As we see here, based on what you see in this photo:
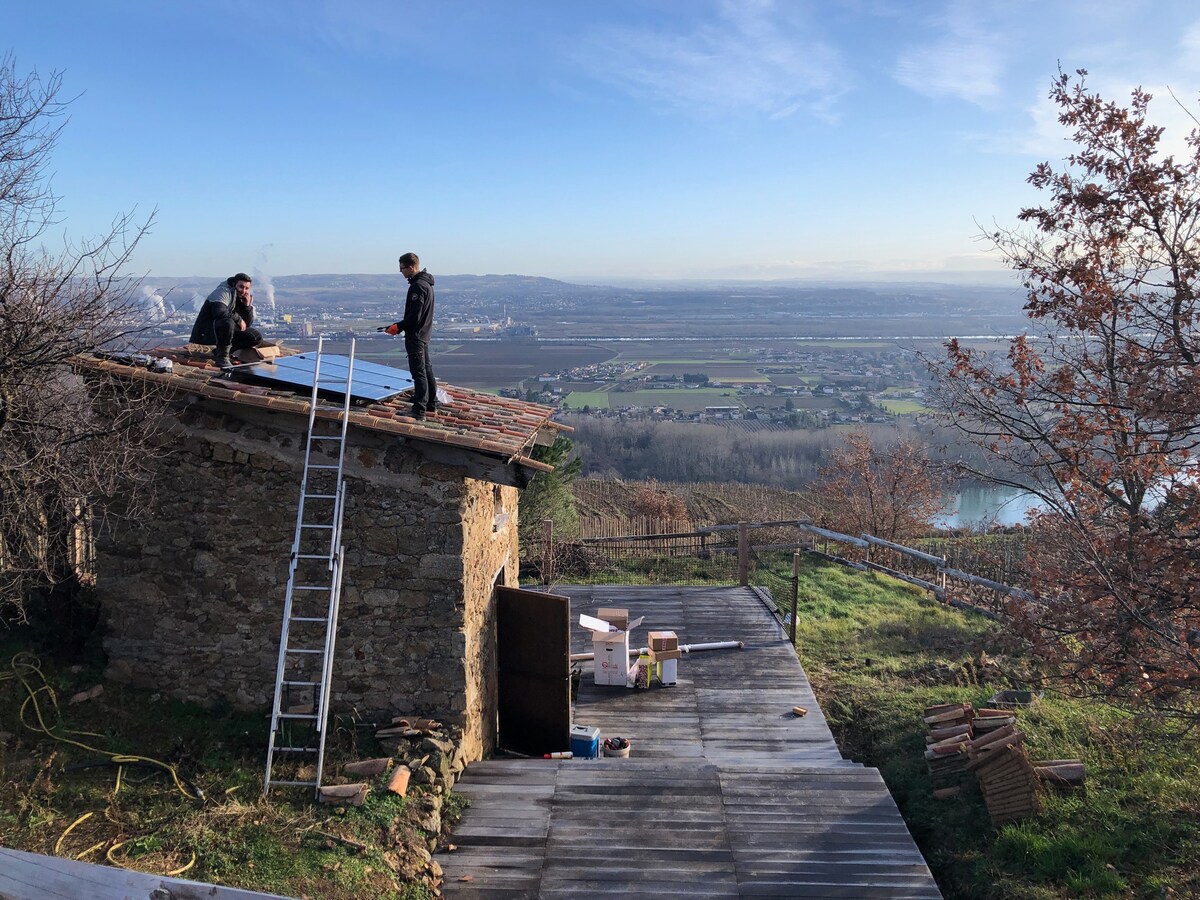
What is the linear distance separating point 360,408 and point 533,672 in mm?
3776

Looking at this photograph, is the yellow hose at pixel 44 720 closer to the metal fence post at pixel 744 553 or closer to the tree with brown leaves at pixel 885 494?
the metal fence post at pixel 744 553

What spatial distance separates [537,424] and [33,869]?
240 inches

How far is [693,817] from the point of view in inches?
301

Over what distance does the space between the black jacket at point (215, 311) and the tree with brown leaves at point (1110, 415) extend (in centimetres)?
940

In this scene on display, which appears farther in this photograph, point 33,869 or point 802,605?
point 802,605

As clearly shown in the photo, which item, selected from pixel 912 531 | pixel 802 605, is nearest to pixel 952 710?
pixel 802 605

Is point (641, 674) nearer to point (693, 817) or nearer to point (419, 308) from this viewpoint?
point (693, 817)

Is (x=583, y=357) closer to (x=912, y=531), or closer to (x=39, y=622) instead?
(x=912, y=531)

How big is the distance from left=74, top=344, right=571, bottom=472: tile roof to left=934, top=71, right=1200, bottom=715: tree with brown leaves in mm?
5669

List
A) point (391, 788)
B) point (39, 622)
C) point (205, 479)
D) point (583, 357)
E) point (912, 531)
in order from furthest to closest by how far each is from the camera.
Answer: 1. point (583, 357)
2. point (912, 531)
3. point (39, 622)
4. point (205, 479)
5. point (391, 788)

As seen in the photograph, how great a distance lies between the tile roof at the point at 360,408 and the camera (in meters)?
7.61

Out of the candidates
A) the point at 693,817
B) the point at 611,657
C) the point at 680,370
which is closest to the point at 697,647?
the point at 611,657

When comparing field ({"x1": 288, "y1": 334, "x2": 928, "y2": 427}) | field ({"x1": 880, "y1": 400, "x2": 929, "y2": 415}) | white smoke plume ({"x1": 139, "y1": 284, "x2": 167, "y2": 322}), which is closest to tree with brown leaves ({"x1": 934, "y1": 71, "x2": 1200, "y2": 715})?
white smoke plume ({"x1": 139, "y1": 284, "x2": 167, "y2": 322})

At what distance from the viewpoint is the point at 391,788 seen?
23.2 feet
